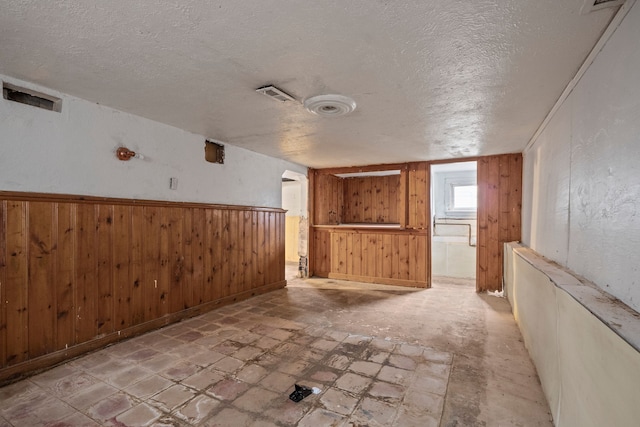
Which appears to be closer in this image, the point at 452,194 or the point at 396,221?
the point at 452,194

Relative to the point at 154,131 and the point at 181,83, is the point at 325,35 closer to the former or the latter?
the point at 181,83

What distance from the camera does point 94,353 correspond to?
8.12 ft

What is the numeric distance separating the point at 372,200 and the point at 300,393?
5260mm

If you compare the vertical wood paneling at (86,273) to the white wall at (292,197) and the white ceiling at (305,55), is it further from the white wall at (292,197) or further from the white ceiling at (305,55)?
the white wall at (292,197)

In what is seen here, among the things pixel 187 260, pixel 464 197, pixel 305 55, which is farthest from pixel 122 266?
pixel 464 197

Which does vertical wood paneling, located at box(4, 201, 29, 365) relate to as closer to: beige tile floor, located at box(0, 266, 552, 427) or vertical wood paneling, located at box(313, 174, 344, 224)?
beige tile floor, located at box(0, 266, 552, 427)

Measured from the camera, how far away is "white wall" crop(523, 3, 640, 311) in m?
1.18

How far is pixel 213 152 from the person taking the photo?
3.86 metres

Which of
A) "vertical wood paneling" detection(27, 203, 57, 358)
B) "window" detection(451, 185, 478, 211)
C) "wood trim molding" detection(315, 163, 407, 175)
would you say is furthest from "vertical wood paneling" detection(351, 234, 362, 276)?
"vertical wood paneling" detection(27, 203, 57, 358)

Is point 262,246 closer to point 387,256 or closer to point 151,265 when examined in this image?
point 151,265

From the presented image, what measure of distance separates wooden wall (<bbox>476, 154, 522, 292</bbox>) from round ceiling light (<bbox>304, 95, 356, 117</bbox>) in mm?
2936

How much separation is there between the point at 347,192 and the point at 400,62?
5277 millimetres

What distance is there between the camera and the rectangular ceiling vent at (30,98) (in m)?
2.13

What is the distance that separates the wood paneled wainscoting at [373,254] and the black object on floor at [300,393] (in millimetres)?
3480
